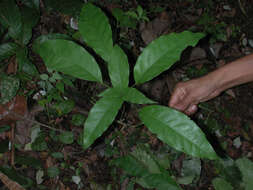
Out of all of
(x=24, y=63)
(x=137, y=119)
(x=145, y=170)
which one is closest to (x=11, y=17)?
(x=24, y=63)

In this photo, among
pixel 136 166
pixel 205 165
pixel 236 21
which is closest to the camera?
pixel 136 166

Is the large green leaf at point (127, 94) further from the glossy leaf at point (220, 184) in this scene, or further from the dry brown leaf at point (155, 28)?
the glossy leaf at point (220, 184)

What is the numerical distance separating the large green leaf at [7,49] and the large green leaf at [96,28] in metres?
0.69

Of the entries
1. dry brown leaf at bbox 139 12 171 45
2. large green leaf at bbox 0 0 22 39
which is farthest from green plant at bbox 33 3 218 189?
dry brown leaf at bbox 139 12 171 45

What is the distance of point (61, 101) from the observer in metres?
1.60

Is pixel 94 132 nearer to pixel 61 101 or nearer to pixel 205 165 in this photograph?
pixel 61 101

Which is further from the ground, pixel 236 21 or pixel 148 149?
pixel 236 21

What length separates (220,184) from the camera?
1.83 meters

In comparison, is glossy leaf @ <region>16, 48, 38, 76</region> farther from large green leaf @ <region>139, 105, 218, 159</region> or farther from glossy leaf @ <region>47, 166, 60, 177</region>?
large green leaf @ <region>139, 105, 218, 159</region>

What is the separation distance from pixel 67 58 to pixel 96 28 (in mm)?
213

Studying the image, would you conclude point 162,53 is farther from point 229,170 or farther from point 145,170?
point 229,170

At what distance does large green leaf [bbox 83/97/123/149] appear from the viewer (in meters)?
0.93

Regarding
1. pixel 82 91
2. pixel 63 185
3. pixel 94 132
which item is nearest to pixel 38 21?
pixel 82 91

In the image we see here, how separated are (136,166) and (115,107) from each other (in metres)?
0.74
